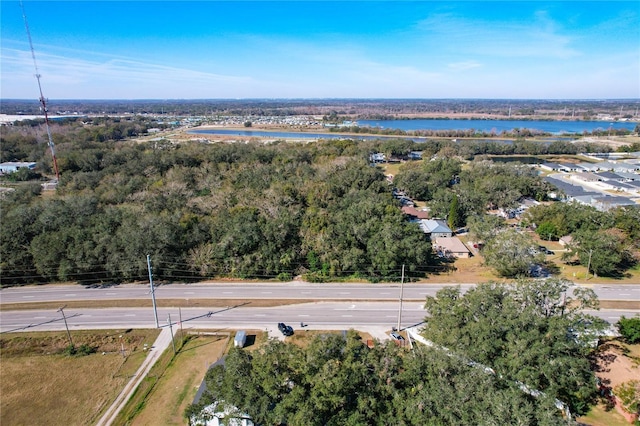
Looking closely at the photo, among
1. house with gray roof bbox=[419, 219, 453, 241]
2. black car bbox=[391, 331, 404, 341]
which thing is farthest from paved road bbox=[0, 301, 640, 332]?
house with gray roof bbox=[419, 219, 453, 241]

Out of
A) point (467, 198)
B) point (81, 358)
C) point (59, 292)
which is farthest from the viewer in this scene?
point (467, 198)

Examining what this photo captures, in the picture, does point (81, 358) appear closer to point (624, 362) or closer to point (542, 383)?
point (542, 383)

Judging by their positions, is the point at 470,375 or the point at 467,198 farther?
the point at 467,198

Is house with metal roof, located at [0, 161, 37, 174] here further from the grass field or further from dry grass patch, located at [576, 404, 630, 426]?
dry grass patch, located at [576, 404, 630, 426]

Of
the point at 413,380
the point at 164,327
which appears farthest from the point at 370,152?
the point at 413,380

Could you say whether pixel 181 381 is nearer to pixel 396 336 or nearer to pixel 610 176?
pixel 396 336

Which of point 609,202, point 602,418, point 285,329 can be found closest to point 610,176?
point 609,202
